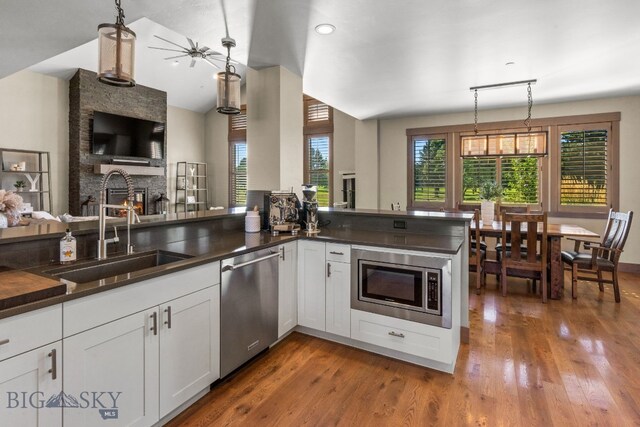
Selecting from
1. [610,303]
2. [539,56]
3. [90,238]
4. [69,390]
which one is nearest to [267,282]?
[90,238]

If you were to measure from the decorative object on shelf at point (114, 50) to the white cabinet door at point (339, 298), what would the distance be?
6.05ft

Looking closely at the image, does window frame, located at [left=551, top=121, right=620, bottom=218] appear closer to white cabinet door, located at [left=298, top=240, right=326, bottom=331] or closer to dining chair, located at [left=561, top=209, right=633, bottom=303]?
dining chair, located at [left=561, top=209, right=633, bottom=303]

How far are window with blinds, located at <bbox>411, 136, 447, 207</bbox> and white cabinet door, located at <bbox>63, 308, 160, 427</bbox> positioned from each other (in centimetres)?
569

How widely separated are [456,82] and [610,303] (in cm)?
311

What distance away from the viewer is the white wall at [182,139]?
872 cm

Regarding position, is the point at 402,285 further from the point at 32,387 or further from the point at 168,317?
the point at 32,387

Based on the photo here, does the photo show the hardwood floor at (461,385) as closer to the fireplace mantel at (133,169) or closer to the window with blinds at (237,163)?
the fireplace mantel at (133,169)

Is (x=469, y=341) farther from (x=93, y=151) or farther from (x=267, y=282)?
(x=93, y=151)

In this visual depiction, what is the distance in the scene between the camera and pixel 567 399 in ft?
6.64

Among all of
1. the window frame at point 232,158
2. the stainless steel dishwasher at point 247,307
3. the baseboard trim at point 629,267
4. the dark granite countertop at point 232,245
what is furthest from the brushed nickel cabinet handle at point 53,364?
the window frame at point 232,158

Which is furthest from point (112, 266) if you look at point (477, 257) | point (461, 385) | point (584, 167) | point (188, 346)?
point (584, 167)

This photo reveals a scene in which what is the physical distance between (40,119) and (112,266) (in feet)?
20.4

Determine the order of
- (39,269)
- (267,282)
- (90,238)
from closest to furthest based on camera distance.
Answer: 1. (39,269)
2. (90,238)
3. (267,282)

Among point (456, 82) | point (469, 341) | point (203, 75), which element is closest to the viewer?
point (469, 341)
